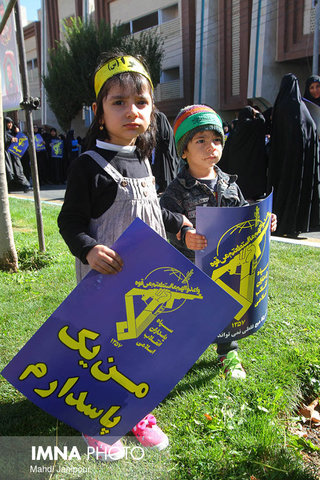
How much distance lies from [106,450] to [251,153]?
5506 millimetres

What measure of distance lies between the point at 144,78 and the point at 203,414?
1446 millimetres

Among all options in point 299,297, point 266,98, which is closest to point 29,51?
point 266,98

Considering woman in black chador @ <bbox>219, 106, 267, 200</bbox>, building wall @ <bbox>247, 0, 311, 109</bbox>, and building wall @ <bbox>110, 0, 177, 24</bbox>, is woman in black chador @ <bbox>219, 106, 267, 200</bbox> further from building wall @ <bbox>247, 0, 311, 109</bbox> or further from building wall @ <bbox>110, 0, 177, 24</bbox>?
building wall @ <bbox>110, 0, 177, 24</bbox>

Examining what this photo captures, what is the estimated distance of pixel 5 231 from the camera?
12.0 ft

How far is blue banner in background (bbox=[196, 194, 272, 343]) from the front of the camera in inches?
67.6

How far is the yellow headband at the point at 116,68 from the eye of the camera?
166 cm

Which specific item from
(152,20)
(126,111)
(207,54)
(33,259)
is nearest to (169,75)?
(152,20)

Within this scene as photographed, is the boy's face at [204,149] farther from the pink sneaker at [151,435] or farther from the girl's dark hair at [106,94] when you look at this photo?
the pink sneaker at [151,435]

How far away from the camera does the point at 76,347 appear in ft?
4.80

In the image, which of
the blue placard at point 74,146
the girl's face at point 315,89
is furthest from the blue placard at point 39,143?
the girl's face at point 315,89

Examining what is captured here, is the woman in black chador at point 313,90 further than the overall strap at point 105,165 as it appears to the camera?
Yes

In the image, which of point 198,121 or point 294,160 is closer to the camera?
point 198,121

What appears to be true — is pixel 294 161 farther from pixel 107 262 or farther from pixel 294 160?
pixel 107 262

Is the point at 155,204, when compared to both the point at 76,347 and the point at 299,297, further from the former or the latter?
the point at 299,297
